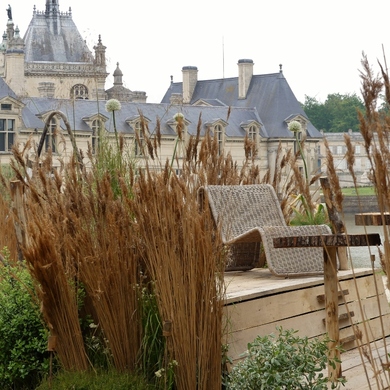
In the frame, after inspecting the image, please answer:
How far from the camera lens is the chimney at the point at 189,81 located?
50.2 meters

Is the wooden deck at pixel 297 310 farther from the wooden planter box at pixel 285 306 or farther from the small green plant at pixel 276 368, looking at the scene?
the small green plant at pixel 276 368

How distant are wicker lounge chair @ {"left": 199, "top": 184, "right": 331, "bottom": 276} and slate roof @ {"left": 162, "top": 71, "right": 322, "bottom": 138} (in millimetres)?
41867

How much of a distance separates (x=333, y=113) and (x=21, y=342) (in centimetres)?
6252

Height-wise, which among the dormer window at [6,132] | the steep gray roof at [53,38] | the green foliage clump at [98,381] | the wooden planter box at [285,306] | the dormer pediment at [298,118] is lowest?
the green foliage clump at [98,381]

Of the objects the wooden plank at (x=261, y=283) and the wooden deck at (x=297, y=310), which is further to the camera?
the wooden plank at (x=261, y=283)

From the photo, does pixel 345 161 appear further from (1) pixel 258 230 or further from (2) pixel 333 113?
(2) pixel 333 113

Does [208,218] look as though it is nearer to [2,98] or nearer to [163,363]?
[163,363]

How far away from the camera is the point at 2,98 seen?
39875 millimetres

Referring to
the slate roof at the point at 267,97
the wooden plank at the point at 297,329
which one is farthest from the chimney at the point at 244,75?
the wooden plank at the point at 297,329

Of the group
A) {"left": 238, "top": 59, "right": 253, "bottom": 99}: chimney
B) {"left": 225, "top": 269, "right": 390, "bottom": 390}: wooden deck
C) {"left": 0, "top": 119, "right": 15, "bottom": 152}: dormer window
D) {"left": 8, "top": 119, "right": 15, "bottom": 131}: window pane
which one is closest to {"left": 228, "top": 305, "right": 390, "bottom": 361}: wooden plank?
{"left": 225, "top": 269, "right": 390, "bottom": 390}: wooden deck

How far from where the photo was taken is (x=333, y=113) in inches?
2527

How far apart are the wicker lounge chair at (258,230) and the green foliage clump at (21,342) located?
3.20ft

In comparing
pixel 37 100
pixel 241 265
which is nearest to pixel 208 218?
pixel 241 265

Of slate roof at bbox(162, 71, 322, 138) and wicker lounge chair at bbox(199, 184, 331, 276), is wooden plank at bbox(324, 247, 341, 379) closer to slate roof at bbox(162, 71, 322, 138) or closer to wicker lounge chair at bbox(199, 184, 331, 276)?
wicker lounge chair at bbox(199, 184, 331, 276)
